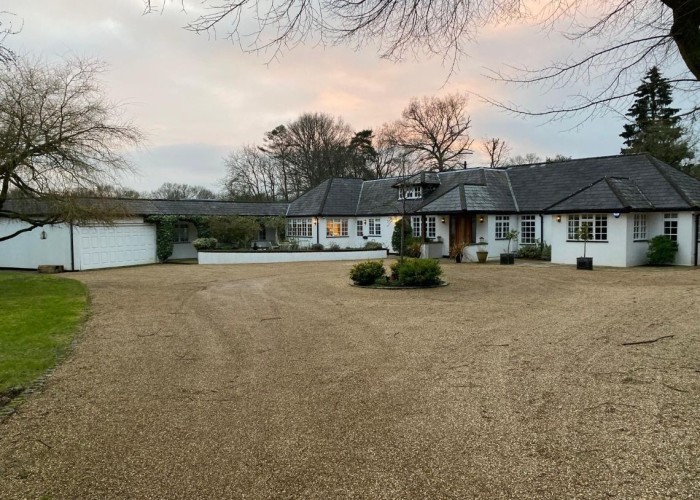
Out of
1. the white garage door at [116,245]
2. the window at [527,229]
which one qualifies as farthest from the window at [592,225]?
the white garage door at [116,245]

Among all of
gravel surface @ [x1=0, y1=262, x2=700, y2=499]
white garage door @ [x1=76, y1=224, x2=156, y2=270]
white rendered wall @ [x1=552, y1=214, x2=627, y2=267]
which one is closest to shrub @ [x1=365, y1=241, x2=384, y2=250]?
white rendered wall @ [x1=552, y1=214, x2=627, y2=267]

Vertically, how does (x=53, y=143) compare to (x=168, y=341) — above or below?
above

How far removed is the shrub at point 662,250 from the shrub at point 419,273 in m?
11.1

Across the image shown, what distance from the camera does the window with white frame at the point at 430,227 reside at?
28328 millimetres

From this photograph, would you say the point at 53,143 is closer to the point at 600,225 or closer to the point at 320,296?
the point at 320,296

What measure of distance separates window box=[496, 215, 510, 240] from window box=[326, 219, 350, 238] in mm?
10515

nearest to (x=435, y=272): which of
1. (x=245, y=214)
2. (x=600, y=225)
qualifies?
(x=600, y=225)

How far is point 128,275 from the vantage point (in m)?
21.1

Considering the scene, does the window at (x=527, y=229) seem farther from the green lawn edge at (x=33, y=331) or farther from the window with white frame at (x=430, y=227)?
the green lawn edge at (x=33, y=331)

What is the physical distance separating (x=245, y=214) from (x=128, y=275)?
1273 cm

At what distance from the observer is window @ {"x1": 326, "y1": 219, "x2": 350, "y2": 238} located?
108ft

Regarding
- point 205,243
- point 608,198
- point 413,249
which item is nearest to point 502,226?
point 413,249

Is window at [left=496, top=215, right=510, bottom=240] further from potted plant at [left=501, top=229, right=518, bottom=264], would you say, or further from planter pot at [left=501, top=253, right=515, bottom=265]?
planter pot at [left=501, top=253, right=515, bottom=265]

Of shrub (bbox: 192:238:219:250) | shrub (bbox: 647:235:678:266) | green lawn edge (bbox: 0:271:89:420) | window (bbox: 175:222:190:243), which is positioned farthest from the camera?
window (bbox: 175:222:190:243)
